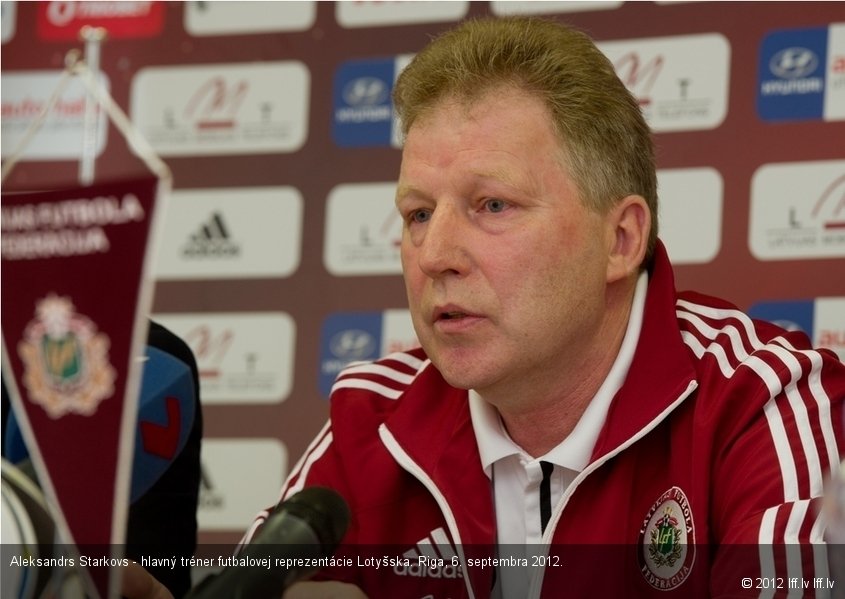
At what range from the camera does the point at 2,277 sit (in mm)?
1150

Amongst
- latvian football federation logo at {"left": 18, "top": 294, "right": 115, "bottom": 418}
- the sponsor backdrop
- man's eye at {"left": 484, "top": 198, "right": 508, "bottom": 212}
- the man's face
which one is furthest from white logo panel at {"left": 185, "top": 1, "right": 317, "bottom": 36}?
latvian football federation logo at {"left": 18, "top": 294, "right": 115, "bottom": 418}

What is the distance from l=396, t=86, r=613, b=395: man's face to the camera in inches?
61.4

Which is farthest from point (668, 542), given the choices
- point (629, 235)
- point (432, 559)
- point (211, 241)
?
point (211, 241)

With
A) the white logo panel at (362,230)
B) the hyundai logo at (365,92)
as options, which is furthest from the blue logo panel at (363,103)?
the white logo panel at (362,230)

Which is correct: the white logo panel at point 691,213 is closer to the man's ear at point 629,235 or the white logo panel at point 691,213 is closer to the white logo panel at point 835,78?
the white logo panel at point 835,78

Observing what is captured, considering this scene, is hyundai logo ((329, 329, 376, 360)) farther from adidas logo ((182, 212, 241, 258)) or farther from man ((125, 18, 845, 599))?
man ((125, 18, 845, 599))

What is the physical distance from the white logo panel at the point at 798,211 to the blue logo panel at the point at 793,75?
10 centimetres

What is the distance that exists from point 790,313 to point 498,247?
82 cm

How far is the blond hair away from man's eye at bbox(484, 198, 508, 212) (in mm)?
112

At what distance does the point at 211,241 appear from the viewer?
254 cm

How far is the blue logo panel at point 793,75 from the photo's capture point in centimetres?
217

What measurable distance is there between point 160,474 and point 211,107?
3.52 ft

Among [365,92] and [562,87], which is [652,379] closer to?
[562,87]

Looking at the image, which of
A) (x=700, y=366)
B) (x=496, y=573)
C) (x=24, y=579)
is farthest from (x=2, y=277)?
(x=700, y=366)
